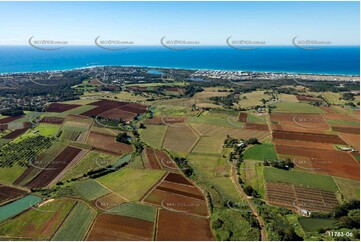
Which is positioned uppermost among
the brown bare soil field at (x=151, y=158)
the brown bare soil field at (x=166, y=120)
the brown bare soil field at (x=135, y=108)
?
the brown bare soil field at (x=151, y=158)

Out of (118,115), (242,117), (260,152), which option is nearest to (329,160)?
(260,152)

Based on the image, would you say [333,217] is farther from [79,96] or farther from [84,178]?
[79,96]

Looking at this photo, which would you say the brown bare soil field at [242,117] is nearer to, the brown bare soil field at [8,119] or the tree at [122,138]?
the tree at [122,138]

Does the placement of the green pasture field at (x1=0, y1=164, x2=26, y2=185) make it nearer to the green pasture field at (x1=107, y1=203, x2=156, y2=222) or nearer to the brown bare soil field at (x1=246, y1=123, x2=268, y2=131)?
the green pasture field at (x1=107, y1=203, x2=156, y2=222)

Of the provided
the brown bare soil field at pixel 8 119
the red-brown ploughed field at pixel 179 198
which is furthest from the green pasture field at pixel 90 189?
the brown bare soil field at pixel 8 119

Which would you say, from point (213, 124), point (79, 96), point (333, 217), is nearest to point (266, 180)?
point (333, 217)

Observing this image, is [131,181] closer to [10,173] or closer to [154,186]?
[154,186]

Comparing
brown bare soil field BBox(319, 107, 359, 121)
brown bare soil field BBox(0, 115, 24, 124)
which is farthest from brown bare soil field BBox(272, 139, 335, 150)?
brown bare soil field BBox(0, 115, 24, 124)
